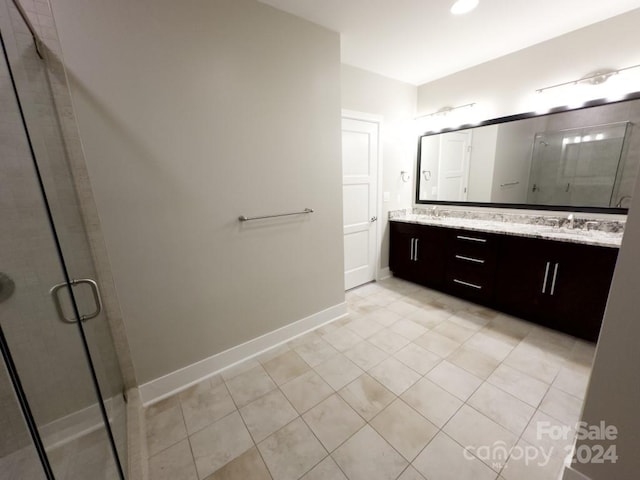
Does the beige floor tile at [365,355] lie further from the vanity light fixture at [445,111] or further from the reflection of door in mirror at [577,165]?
the vanity light fixture at [445,111]

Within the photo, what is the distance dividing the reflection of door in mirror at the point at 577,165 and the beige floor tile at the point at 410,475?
8.43 feet

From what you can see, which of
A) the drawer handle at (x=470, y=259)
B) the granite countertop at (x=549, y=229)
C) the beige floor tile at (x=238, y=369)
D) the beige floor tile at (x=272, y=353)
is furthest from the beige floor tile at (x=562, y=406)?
the beige floor tile at (x=238, y=369)

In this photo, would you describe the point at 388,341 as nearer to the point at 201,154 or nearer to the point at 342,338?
the point at 342,338

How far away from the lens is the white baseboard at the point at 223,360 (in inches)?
63.5

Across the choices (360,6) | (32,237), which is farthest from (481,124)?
(32,237)

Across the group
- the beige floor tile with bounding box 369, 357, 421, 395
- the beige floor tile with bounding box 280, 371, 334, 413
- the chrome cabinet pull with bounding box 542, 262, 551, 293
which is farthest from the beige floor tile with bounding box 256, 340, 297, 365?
the chrome cabinet pull with bounding box 542, 262, 551, 293

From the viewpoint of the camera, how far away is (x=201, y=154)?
61.9 inches

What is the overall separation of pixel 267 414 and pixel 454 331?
1.69 meters

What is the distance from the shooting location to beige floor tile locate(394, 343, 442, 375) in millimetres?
1810

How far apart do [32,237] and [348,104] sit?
2.65m

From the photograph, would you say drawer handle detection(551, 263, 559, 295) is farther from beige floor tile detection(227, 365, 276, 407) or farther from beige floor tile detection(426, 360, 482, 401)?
beige floor tile detection(227, 365, 276, 407)

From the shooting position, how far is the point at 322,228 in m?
2.22

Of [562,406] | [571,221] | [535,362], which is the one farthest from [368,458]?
[571,221]

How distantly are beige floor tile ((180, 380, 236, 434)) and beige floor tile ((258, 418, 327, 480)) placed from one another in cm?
36
